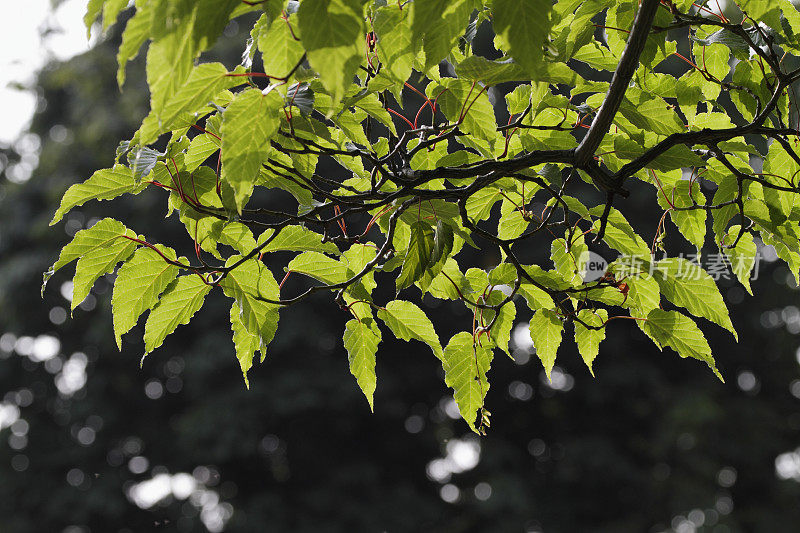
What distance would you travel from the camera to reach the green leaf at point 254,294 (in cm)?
99

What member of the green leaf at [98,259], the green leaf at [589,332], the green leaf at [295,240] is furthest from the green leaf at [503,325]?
the green leaf at [98,259]

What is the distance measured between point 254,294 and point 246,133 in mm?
363

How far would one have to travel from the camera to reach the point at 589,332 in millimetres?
1198

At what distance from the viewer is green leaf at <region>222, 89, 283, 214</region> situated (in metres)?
0.67

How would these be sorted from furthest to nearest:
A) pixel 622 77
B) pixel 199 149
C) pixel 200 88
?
pixel 199 149
pixel 622 77
pixel 200 88

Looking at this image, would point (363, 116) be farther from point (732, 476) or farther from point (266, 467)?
point (732, 476)

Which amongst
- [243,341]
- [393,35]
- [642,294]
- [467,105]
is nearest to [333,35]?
[393,35]

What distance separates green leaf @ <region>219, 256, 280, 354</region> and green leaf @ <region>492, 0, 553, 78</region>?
542 millimetres

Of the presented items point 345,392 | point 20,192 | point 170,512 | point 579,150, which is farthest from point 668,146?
point 20,192

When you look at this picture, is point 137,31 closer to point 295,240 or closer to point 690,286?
point 295,240

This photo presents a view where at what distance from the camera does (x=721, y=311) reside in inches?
41.9

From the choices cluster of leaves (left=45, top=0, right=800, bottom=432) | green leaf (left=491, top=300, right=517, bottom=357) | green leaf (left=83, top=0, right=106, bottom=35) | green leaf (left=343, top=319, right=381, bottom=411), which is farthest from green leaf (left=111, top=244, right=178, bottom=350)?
green leaf (left=491, top=300, right=517, bottom=357)

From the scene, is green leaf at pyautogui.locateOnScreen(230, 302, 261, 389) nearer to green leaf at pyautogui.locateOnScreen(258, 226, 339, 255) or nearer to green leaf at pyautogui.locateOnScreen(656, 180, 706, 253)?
green leaf at pyautogui.locateOnScreen(258, 226, 339, 255)

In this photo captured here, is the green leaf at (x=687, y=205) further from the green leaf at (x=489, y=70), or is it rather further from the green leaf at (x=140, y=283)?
the green leaf at (x=140, y=283)
